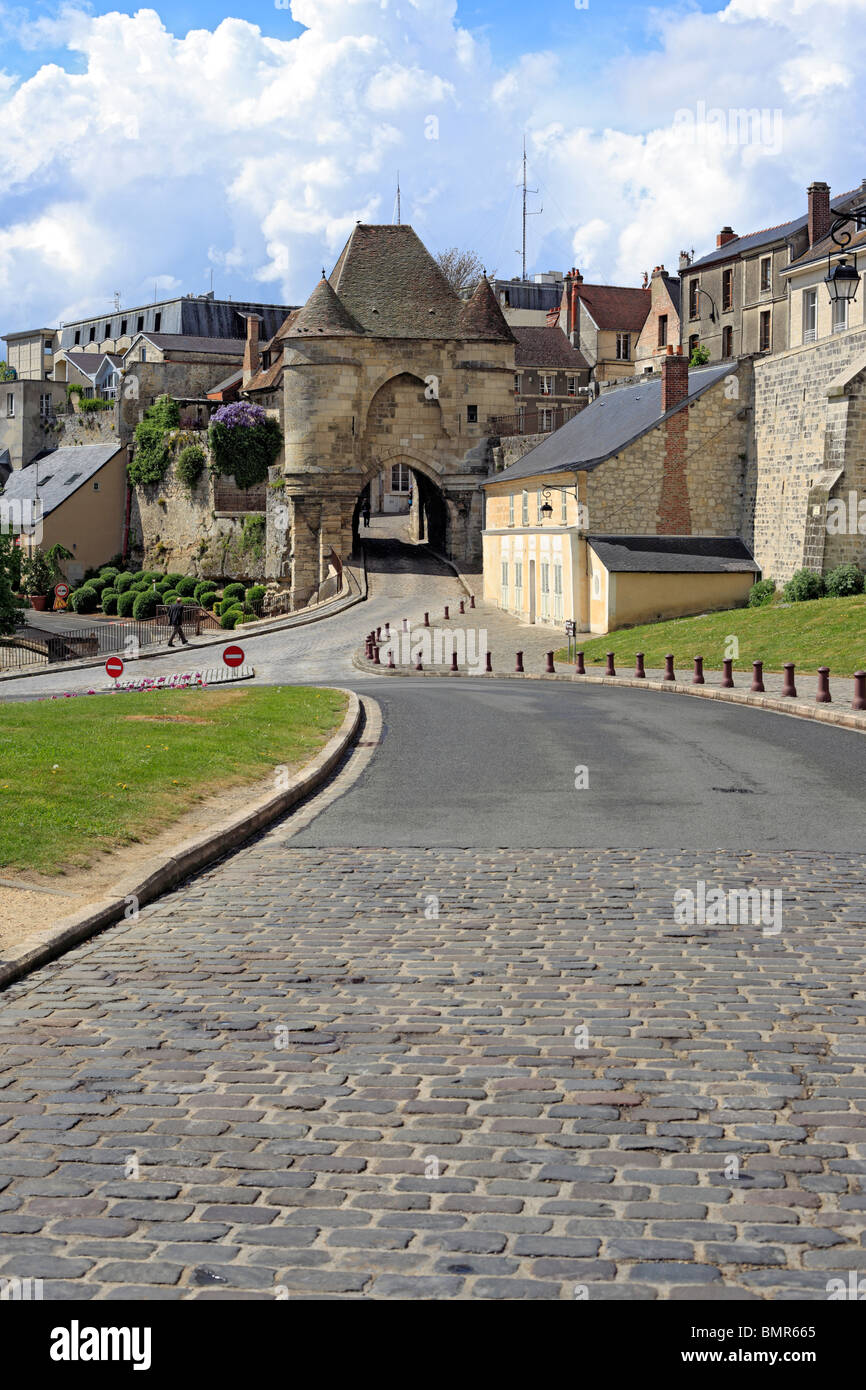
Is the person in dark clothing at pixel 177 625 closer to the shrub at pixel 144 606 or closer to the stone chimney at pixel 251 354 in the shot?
the shrub at pixel 144 606

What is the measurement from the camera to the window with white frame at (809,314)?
2274 inches

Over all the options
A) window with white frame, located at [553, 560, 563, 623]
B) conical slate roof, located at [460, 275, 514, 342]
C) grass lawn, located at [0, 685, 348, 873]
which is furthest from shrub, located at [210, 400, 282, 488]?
grass lawn, located at [0, 685, 348, 873]

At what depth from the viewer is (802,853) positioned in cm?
1079

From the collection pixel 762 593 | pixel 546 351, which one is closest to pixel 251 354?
pixel 546 351

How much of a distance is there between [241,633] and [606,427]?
51.2 feet

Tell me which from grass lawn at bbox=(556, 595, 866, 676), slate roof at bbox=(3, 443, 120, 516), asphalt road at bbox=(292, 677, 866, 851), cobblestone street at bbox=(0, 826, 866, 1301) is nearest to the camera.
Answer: cobblestone street at bbox=(0, 826, 866, 1301)

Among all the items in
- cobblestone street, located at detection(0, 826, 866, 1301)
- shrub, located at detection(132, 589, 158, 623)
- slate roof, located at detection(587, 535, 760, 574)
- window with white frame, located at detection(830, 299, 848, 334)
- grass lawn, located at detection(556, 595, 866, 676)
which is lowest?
cobblestone street, located at detection(0, 826, 866, 1301)

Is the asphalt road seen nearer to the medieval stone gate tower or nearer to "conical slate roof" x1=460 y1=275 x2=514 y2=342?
the medieval stone gate tower

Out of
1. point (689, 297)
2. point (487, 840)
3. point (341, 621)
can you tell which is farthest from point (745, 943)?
point (689, 297)

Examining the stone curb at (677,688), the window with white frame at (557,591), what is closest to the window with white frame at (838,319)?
the window with white frame at (557,591)

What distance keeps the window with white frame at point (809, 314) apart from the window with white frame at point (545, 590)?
710 inches

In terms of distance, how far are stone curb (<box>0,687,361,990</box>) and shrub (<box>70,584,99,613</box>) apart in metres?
64.0

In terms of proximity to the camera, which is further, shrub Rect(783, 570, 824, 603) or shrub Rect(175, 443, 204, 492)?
shrub Rect(175, 443, 204, 492)

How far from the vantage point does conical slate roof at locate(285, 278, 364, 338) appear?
65.0m
